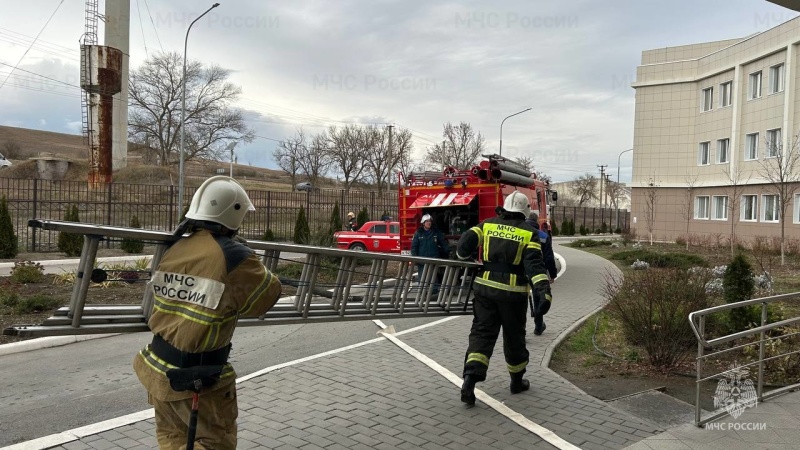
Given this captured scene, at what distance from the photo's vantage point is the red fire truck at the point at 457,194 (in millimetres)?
11766

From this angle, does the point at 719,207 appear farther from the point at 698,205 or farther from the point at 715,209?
the point at 698,205

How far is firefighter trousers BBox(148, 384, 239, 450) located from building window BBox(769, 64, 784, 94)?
33.1 meters

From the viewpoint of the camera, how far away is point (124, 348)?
24.5 feet

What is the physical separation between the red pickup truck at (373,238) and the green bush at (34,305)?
1070 centimetres

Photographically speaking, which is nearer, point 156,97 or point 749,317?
point 749,317

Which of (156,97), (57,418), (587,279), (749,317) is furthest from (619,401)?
(156,97)

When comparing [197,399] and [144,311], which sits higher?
[144,311]

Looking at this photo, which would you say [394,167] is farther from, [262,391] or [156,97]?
[262,391]

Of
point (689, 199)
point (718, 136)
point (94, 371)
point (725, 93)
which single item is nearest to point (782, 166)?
point (718, 136)

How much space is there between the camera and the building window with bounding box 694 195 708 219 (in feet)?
111

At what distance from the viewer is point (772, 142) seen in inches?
1069

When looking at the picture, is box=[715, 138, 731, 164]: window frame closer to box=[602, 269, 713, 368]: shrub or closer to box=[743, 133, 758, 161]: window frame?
box=[743, 133, 758, 161]: window frame

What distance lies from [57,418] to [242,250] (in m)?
3.26

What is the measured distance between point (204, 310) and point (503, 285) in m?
3.05
